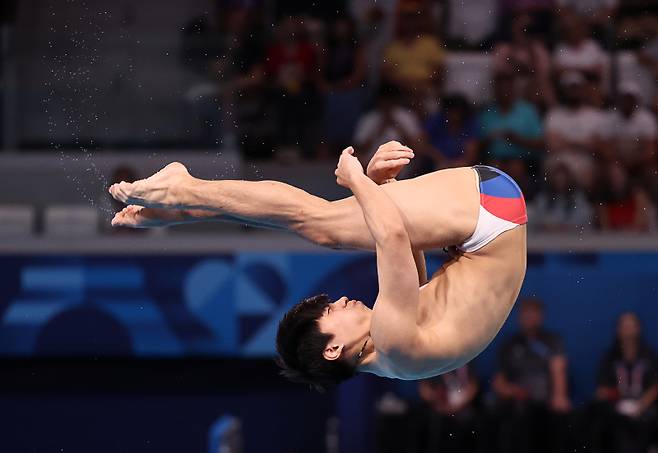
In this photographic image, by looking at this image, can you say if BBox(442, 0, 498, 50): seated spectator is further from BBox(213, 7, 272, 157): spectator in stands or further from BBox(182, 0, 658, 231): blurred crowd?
BBox(213, 7, 272, 157): spectator in stands

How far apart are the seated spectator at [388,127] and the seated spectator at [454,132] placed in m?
0.14

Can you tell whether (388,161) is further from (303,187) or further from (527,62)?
(527,62)

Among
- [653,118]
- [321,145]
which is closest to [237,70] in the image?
[321,145]

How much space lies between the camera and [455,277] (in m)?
5.61

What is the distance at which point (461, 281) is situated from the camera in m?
5.57

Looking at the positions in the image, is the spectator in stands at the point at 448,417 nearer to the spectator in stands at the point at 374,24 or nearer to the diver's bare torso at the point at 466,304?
the spectator in stands at the point at 374,24

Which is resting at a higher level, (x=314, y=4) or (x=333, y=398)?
(x=314, y=4)

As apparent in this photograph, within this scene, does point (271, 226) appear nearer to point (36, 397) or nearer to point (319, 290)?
point (319, 290)

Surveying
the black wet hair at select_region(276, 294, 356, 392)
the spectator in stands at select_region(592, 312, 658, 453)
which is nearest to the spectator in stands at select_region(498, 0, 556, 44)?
the spectator in stands at select_region(592, 312, 658, 453)

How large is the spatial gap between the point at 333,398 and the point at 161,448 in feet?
4.54

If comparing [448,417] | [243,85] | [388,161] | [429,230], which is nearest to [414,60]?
[243,85]

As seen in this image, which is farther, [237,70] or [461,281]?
[237,70]

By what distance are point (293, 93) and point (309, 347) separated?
510 cm

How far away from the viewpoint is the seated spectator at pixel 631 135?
10141mm
